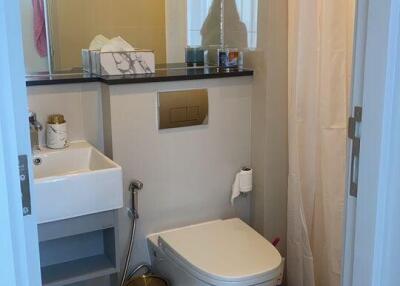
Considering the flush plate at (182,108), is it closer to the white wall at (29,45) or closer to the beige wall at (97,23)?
the beige wall at (97,23)

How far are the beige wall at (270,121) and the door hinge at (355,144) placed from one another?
1.11 meters

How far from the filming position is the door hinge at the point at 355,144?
105cm

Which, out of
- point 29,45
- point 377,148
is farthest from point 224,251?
point 29,45

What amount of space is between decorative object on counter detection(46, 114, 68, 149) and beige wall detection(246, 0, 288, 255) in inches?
34.3

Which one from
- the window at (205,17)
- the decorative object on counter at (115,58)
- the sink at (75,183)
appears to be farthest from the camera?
the window at (205,17)

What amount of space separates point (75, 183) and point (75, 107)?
1.42 feet

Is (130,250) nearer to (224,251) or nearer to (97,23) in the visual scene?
(224,251)

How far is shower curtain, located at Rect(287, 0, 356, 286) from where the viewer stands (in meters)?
1.98

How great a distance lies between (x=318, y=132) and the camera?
2.09 meters

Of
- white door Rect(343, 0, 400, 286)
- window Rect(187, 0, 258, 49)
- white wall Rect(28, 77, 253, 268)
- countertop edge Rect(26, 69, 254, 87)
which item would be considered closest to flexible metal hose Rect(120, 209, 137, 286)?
white wall Rect(28, 77, 253, 268)

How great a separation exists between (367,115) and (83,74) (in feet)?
4.62

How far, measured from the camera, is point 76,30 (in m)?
2.13

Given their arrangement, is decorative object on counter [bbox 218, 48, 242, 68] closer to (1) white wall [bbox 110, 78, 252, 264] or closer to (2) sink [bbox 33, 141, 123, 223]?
(1) white wall [bbox 110, 78, 252, 264]

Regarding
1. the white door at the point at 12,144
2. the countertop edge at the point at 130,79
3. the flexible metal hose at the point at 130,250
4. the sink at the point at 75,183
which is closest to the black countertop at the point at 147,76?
the countertop edge at the point at 130,79
